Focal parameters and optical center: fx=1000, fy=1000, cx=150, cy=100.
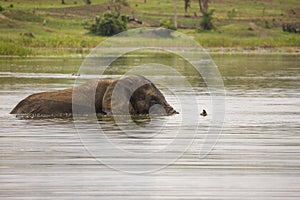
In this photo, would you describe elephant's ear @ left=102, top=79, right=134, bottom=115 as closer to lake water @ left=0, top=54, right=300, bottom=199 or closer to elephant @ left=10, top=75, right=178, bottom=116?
elephant @ left=10, top=75, right=178, bottom=116

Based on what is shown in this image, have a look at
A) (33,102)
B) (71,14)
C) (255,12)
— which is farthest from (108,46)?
(33,102)

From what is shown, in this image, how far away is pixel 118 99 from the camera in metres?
21.1


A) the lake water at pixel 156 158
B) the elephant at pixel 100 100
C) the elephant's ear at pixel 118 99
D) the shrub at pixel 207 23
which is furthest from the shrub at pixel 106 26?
the elephant's ear at pixel 118 99

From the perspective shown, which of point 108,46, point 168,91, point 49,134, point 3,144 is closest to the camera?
point 3,144

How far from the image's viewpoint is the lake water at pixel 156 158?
483 inches

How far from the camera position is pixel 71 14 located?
101m

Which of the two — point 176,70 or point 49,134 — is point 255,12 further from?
point 49,134

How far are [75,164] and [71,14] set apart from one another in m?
87.3

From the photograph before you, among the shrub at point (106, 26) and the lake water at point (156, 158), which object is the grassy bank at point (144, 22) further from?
the lake water at point (156, 158)

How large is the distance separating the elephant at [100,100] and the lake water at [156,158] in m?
0.55

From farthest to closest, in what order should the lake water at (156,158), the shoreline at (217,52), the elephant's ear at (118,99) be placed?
the shoreline at (217,52)
the elephant's ear at (118,99)
the lake water at (156,158)

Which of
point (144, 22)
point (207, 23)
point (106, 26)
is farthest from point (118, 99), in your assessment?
point (144, 22)

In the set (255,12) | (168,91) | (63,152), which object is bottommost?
(255,12)

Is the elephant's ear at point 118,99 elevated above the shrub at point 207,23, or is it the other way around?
the elephant's ear at point 118,99
